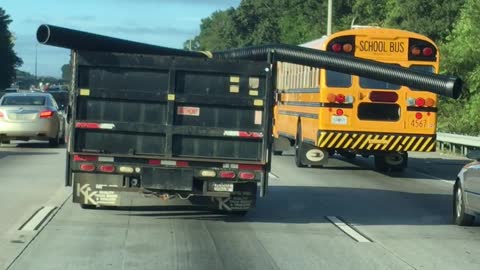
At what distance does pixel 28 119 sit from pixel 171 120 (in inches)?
580

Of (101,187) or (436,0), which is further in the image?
(436,0)

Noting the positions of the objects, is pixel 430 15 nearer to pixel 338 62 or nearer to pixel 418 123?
pixel 418 123

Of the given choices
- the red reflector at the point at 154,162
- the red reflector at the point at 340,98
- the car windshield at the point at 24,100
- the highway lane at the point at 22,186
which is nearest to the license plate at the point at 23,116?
the car windshield at the point at 24,100

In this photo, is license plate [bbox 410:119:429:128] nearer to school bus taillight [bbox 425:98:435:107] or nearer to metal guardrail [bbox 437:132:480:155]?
school bus taillight [bbox 425:98:435:107]

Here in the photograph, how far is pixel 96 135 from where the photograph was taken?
11.1m

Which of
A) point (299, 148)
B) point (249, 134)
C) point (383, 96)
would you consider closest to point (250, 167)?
point (249, 134)

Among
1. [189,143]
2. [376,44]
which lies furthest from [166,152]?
[376,44]

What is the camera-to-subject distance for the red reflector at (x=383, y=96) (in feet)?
62.0

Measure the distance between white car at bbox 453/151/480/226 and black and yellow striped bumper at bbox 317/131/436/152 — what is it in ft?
20.6

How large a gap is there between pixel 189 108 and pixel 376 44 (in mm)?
8630

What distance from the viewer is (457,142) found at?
26875 mm

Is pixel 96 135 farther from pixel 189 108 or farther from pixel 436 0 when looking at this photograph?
pixel 436 0

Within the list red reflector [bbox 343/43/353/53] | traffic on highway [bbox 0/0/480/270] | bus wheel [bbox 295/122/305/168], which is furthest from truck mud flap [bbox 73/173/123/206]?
bus wheel [bbox 295/122/305/168]

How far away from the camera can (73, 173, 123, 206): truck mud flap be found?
1135 cm
